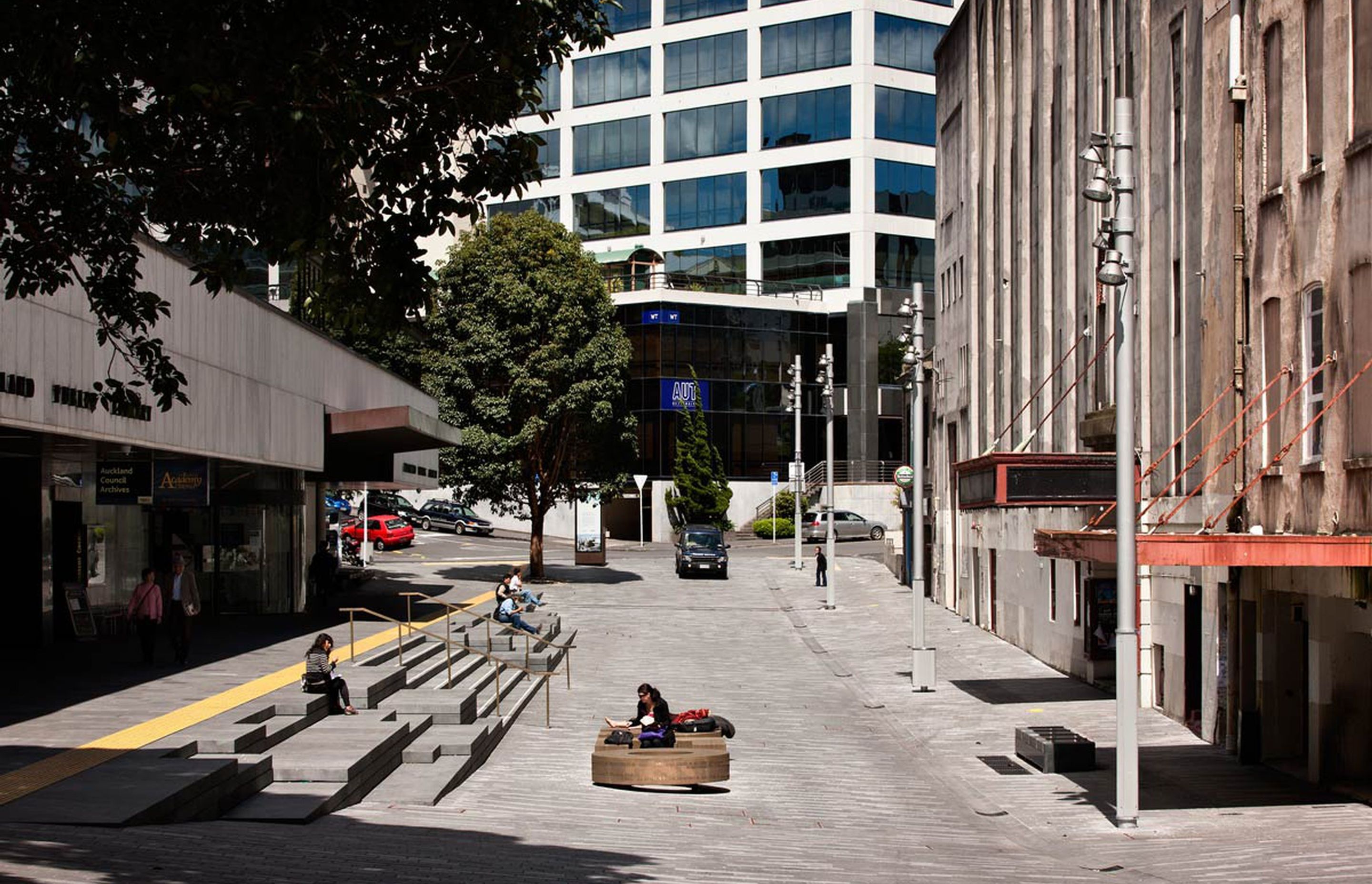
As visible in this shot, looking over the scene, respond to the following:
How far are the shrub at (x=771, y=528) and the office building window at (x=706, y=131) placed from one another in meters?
22.0

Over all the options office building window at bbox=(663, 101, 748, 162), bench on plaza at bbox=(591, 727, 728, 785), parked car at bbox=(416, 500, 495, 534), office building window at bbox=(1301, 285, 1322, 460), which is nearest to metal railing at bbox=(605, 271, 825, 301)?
office building window at bbox=(663, 101, 748, 162)

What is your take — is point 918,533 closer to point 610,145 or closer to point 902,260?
point 902,260

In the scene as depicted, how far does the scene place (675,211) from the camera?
286 feet

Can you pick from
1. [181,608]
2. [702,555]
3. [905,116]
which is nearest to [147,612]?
[181,608]

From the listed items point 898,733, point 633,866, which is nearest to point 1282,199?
point 898,733

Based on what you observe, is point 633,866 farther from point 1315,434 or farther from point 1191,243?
point 1191,243

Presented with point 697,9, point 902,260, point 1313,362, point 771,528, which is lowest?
point 771,528

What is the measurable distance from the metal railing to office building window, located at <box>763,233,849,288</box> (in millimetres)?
634

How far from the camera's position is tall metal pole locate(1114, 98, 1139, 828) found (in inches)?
656

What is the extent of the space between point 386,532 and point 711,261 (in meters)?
28.5

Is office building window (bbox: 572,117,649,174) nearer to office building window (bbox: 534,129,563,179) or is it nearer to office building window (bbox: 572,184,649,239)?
office building window (bbox: 534,129,563,179)

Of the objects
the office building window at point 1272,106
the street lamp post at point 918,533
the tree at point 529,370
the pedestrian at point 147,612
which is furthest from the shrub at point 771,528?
the office building window at point 1272,106

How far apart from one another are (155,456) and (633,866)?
62.9 feet

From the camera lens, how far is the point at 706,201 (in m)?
86.6
